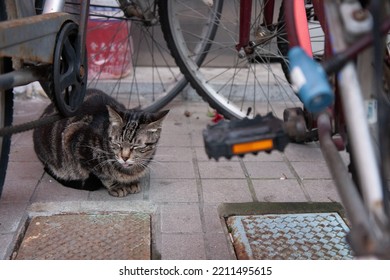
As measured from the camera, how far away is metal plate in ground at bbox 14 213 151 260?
2.14m

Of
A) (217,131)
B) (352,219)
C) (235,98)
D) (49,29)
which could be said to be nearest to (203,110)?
(235,98)

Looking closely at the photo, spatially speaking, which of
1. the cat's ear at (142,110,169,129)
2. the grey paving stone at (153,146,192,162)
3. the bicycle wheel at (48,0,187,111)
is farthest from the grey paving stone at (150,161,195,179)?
the bicycle wheel at (48,0,187,111)

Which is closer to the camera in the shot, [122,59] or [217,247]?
[217,247]

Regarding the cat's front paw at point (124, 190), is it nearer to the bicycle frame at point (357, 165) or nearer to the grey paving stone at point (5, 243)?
the grey paving stone at point (5, 243)

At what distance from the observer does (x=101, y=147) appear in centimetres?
263

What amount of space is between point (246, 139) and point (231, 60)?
306cm

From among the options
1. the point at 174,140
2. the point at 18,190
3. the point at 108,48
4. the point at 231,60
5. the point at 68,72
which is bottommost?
the point at 174,140

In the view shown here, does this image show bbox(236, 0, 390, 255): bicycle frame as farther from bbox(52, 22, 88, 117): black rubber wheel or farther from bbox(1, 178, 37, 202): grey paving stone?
bbox(1, 178, 37, 202): grey paving stone

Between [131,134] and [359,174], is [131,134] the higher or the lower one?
the lower one

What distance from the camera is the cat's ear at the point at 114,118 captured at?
8.29ft

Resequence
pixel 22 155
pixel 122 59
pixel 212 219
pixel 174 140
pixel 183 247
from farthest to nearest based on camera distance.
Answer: pixel 122 59 < pixel 174 140 < pixel 22 155 < pixel 212 219 < pixel 183 247

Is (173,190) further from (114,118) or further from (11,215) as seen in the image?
(11,215)

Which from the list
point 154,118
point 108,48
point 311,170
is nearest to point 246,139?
point 154,118
